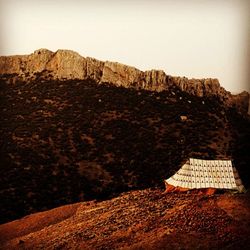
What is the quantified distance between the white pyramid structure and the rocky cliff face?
1.36 m

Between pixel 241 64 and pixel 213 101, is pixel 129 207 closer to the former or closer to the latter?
pixel 213 101

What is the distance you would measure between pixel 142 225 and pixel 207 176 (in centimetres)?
176

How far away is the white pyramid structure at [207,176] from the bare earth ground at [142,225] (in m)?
0.21

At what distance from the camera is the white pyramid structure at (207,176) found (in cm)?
772

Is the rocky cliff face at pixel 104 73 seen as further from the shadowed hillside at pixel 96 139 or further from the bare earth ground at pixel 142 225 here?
the bare earth ground at pixel 142 225

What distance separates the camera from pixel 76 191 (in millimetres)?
7949

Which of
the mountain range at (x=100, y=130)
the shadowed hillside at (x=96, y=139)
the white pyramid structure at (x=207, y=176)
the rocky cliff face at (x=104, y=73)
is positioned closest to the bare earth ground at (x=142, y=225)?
the mountain range at (x=100, y=130)

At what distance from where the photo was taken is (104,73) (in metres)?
8.60

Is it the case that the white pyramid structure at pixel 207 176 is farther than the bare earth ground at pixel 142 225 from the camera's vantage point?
Yes

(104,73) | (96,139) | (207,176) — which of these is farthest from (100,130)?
(207,176)

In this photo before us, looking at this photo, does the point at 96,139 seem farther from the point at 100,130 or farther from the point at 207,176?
the point at 207,176

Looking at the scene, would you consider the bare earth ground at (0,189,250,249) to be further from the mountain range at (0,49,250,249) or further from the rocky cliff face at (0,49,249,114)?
the rocky cliff face at (0,49,249,114)

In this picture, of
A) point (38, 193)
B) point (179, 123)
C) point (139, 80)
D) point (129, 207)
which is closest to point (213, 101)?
point (179, 123)

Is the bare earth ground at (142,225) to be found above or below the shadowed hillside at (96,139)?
below
